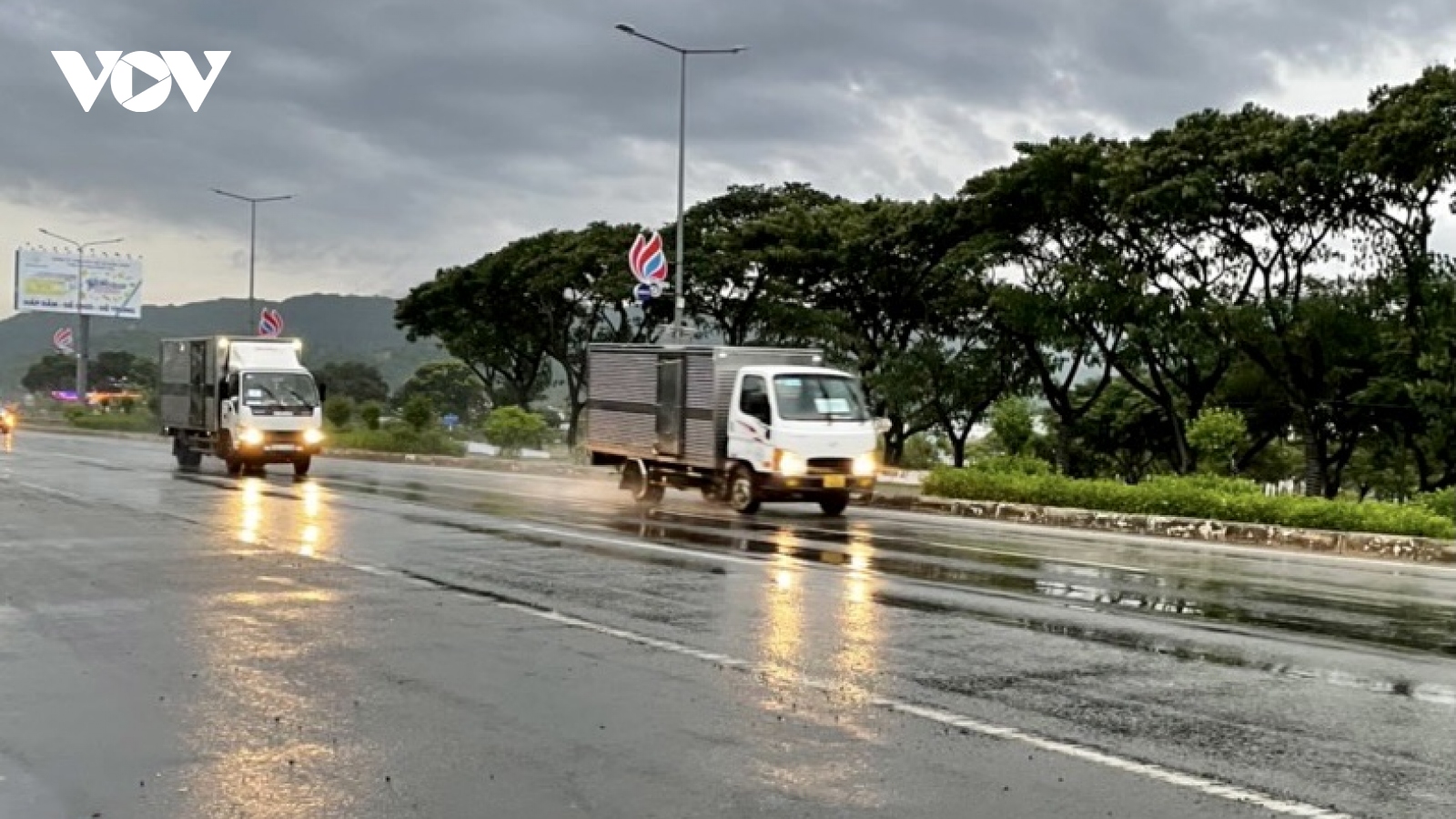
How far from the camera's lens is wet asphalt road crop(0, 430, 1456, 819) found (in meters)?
5.64

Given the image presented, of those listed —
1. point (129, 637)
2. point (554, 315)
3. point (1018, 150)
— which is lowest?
point (129, 637)

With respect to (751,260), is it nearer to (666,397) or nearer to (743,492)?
(666,397)

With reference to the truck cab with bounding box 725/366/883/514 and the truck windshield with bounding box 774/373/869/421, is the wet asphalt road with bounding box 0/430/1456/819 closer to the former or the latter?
the truck cab with bounding box 725/366/883/514

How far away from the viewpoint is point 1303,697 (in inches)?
296

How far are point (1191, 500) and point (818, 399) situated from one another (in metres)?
5.84

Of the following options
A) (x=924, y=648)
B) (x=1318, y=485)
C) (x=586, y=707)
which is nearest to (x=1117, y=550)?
(x=924, y=648)

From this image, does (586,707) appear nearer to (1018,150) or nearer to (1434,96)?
(1434,96)

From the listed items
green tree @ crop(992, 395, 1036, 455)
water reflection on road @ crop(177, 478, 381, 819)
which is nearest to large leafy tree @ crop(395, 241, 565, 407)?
green tree @ crop(992, 395, 1036, 455)

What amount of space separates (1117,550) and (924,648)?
8.88m

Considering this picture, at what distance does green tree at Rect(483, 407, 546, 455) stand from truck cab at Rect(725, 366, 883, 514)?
63.8 ft

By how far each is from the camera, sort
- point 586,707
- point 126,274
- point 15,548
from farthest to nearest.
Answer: point 126,274, point 15,548, point 586,707

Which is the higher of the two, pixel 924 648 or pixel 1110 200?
pixel 1110 200

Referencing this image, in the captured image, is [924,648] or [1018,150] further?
[1018,150]

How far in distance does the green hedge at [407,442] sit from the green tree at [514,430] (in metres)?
2.34
